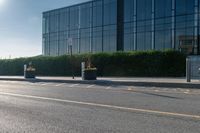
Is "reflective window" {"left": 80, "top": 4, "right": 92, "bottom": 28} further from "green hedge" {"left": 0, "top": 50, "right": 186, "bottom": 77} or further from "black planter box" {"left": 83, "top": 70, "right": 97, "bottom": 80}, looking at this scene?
"black planter box" {"left": 83, "top": 70, "right": 97, "bottom": 80}

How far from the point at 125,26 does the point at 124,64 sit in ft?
72.1

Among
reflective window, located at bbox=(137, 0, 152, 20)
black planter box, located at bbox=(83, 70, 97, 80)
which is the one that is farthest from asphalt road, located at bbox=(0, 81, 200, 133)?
reflective window, located at bbox=(137, 0, 152, 20)

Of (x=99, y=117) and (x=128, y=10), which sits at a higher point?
(x=128, y=10)

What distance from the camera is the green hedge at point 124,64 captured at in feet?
119

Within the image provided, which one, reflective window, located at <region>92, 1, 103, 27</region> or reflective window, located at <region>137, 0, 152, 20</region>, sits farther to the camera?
reflective window, located at <region>92, 1, 103, 27</region>

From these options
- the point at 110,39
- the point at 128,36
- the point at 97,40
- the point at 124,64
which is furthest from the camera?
the point at 97,40

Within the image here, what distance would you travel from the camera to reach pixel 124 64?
38688mm

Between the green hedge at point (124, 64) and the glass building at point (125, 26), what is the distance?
38.3 ft

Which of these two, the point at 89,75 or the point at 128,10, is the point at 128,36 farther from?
the point at 89,75

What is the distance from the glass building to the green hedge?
1166cm

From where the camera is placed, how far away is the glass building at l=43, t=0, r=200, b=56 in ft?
172

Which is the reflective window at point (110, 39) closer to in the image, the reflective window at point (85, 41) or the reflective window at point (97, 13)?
the reflective window at point (97, 13)

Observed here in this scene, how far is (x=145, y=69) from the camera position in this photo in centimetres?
3691

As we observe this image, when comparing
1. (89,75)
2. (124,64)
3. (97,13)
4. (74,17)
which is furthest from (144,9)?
(89,75)
